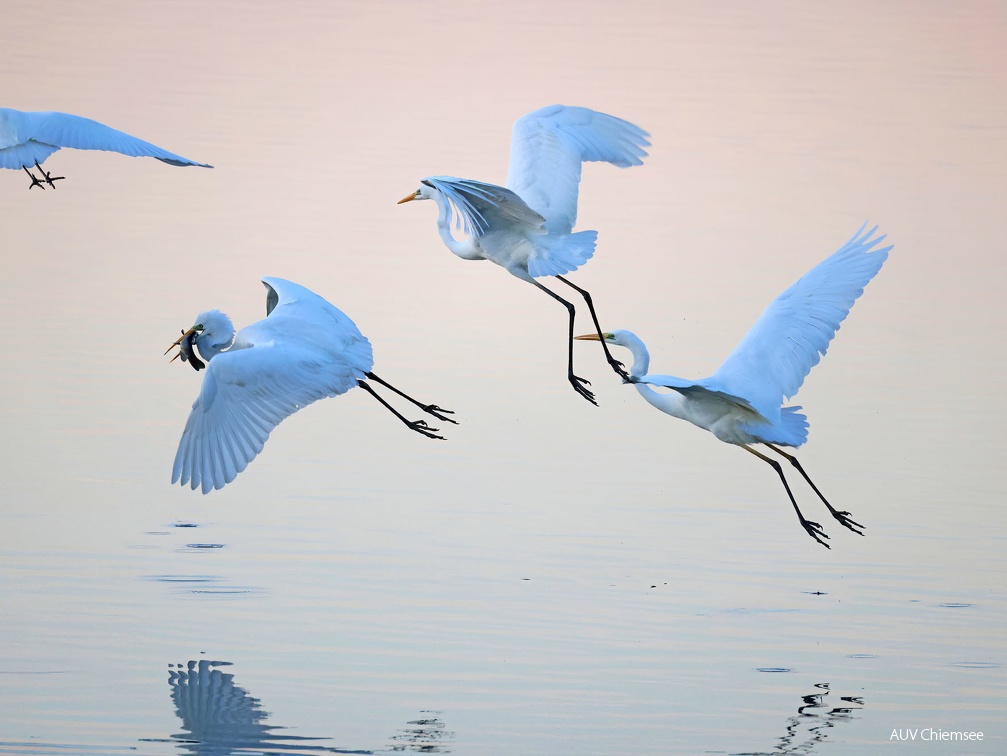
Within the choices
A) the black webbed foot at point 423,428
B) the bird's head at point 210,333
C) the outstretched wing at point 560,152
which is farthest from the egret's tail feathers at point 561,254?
the bird's head at point 210,333

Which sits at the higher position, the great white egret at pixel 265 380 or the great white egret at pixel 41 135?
the great white egret at pixel 41 135

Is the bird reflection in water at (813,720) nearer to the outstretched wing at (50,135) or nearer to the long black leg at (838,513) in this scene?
the long black leg at (838,513)

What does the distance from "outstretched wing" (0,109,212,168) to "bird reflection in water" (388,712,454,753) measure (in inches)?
175

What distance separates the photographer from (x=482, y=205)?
916 cm

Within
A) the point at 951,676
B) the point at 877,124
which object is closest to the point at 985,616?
the point at 951,676

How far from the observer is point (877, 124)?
1875 cm

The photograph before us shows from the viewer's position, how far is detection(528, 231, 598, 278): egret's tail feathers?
9070mm

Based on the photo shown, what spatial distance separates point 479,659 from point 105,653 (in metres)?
1.40

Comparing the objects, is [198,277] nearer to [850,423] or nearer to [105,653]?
[850,423]

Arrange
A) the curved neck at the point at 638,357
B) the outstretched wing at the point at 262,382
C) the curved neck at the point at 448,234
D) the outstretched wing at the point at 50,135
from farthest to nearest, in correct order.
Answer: the outstretched wing at the point at 50,135 < the curved neck at the point at 448,234 < the curved neck at the point at 638,357 < the outstretched wing at the point at 262,382

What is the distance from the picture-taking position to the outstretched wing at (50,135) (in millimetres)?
10164

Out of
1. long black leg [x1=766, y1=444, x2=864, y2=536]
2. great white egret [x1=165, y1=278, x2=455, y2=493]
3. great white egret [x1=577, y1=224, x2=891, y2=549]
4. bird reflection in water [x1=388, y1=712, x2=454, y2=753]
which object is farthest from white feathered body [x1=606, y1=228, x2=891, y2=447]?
bird reflection in water [x1=388, y1=712, x2=454, y2=753]

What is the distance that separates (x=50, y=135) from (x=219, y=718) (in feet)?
15.3

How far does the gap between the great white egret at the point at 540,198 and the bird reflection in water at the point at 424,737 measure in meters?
2.68
